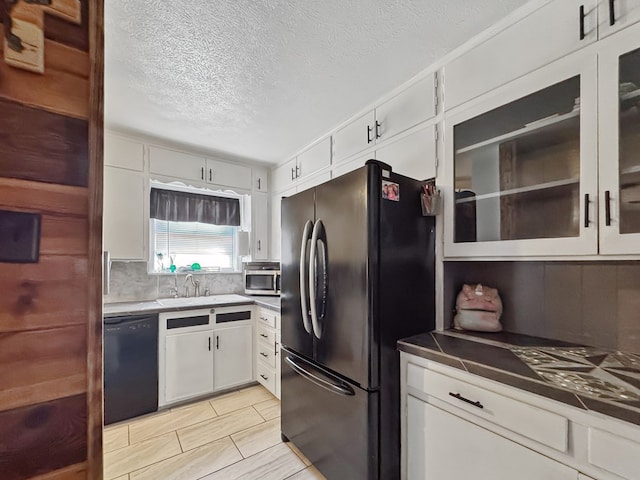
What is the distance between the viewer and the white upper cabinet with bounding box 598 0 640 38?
1.10 m

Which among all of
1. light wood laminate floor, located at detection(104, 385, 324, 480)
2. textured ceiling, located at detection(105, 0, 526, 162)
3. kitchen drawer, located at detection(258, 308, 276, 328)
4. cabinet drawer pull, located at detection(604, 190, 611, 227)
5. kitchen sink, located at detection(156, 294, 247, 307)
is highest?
textured ceiling, located at detection(105, 0, 526, 162)

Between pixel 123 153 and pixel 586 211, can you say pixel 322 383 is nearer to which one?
pixel 586 211

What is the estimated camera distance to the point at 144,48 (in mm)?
1612

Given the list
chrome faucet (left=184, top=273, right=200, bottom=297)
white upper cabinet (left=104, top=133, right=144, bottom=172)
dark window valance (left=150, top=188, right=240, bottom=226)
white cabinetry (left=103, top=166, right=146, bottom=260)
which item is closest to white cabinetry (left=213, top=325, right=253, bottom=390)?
chrome faucet (left=184, top=273, right=200, bottom=297)

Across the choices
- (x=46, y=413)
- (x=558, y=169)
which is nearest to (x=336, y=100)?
(x=558, y=169)

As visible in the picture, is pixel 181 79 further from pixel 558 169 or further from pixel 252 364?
pixel 252 364

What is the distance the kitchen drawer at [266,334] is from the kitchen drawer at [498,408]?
61.1 inches

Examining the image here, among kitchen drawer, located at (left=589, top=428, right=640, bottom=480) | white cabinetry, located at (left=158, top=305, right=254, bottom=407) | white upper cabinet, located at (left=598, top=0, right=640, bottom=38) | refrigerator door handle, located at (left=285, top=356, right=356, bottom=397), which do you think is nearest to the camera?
kitchen drawer, located at (left=589, top=428, right=640, bottom=480)

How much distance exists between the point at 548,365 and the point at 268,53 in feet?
6.65

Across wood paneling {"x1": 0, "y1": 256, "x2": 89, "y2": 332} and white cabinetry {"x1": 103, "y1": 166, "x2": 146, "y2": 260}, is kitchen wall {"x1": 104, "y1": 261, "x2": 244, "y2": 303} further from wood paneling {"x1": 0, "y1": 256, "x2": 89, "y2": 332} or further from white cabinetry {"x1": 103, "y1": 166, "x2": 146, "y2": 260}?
wood paneling {"x1": 0, "y1": 256, "x2": 89, "y2": 332}

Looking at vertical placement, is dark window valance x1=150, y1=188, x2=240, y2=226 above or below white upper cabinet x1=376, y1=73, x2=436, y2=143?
below

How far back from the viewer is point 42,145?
0.55m

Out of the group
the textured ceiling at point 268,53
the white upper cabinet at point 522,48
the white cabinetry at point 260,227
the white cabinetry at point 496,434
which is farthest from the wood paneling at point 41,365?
the white cabinetry at point 260,227

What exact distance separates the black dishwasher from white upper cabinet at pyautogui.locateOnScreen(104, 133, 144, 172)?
139 centimetres
